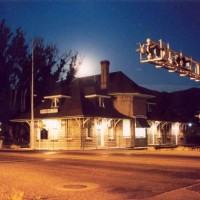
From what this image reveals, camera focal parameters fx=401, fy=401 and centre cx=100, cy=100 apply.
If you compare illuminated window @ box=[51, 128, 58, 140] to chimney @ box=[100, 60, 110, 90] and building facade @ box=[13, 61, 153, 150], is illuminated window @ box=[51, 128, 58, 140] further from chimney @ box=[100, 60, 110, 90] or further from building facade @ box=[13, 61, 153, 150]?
chimney @ box=[100, 60, 110, 90]

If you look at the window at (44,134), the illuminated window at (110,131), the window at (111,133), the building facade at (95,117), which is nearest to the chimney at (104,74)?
the building facade at (95,117)

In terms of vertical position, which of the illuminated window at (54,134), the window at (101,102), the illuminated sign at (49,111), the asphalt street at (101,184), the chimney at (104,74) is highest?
the chimney at (104,74)

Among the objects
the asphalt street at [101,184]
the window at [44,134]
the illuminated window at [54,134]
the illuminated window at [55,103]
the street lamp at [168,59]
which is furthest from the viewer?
the illuminated window at [55,103]

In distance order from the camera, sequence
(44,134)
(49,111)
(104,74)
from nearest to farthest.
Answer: (44,134), (49,111), (104,74)

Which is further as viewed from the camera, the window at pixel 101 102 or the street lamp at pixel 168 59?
the window at pixel 101 102

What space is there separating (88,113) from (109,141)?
497 centimetres

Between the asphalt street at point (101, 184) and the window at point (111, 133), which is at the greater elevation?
the window at point (111, 133)

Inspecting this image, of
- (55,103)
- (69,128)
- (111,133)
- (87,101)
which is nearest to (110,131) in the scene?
(111,133)

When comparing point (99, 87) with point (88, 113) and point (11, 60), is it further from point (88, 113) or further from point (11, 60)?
point (11, 60)

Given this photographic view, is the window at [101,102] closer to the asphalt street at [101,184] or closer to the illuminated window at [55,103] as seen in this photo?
the illuminated window at [55,103]

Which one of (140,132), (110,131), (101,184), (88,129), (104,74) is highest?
(104,74)

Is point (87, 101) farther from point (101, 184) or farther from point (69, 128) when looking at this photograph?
point (101, 184)

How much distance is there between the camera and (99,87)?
49094 mm

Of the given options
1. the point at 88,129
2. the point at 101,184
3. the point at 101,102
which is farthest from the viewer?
the point at 101,102
